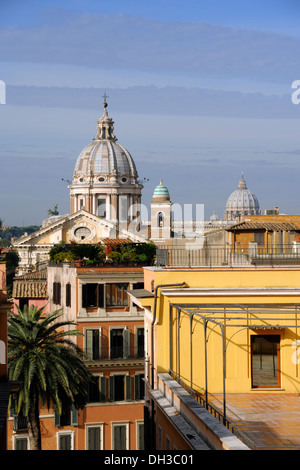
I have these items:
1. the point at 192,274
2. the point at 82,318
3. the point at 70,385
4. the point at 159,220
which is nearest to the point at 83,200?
the point at 159,220

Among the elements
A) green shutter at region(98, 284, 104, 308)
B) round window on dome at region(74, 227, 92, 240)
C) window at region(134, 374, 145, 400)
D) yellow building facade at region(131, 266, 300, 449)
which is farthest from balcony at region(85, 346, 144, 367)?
round window on dome at region(74, 227, 92, 240)

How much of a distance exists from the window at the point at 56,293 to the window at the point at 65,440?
272 inches

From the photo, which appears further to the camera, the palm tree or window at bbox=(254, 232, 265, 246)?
window at bbox=(254, 232, 265, 246)

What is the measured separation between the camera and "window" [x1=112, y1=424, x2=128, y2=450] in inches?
1244

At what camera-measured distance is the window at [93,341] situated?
1282 inches

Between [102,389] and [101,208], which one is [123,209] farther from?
[102,389]

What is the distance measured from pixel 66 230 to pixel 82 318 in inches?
2307

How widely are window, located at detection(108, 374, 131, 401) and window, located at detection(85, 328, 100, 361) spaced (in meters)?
1.16

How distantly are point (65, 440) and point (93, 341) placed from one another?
13.8 ft

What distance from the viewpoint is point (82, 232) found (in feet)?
299

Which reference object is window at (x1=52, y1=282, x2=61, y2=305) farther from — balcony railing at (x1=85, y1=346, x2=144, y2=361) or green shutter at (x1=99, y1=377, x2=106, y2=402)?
green shutter at (x1=99, y1=377, x2=106, y2=402)

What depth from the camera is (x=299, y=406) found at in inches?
605

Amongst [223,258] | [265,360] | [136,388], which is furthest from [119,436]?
[265,360]

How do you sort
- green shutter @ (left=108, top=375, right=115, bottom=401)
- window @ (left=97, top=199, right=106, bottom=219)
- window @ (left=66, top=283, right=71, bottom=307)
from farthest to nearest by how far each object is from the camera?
1. window @ (left=97, top=199, right=106, bottom=219)
2. window @ (left=66, top=283, right=71, bottom=307)
3. green shutter @ (left=108, top=375, right=115, bottom=401)
